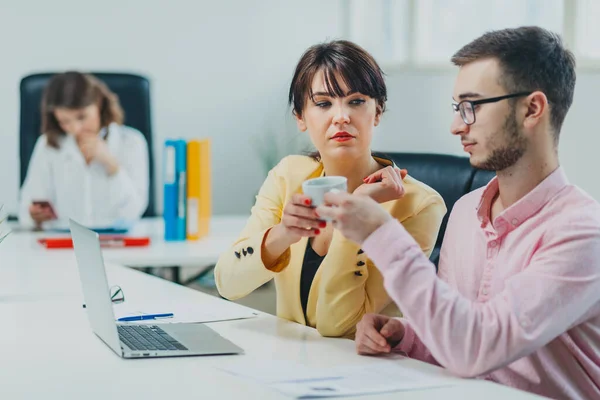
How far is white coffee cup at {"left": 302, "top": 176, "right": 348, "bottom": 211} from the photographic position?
1.49 meters

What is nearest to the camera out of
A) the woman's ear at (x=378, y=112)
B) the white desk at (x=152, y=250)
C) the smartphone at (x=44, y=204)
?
the woman's ear at (x=378, y=112)

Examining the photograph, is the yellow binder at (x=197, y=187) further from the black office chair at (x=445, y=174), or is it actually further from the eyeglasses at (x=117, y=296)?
the eyeglasses at (x=117, y=296)

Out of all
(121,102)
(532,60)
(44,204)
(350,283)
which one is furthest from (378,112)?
(121,102)

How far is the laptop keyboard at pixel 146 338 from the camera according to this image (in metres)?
1.60

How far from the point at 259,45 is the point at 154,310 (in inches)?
127

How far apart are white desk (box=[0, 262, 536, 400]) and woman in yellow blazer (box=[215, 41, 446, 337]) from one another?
84 mm

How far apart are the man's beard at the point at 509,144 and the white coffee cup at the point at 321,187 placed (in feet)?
0.83

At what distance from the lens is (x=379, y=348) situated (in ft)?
5.12

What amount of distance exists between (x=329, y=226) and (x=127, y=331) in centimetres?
53

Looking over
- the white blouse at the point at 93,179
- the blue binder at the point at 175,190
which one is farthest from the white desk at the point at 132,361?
the white blouse at the point at 93,179

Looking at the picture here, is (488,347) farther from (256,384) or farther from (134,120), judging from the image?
(134,120)

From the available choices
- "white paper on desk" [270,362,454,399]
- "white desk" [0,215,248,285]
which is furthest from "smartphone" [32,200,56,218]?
"white paper on desk" [270,362,454,399]

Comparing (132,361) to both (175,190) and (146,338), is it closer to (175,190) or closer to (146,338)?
(146,338)

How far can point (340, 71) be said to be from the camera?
1921mm
